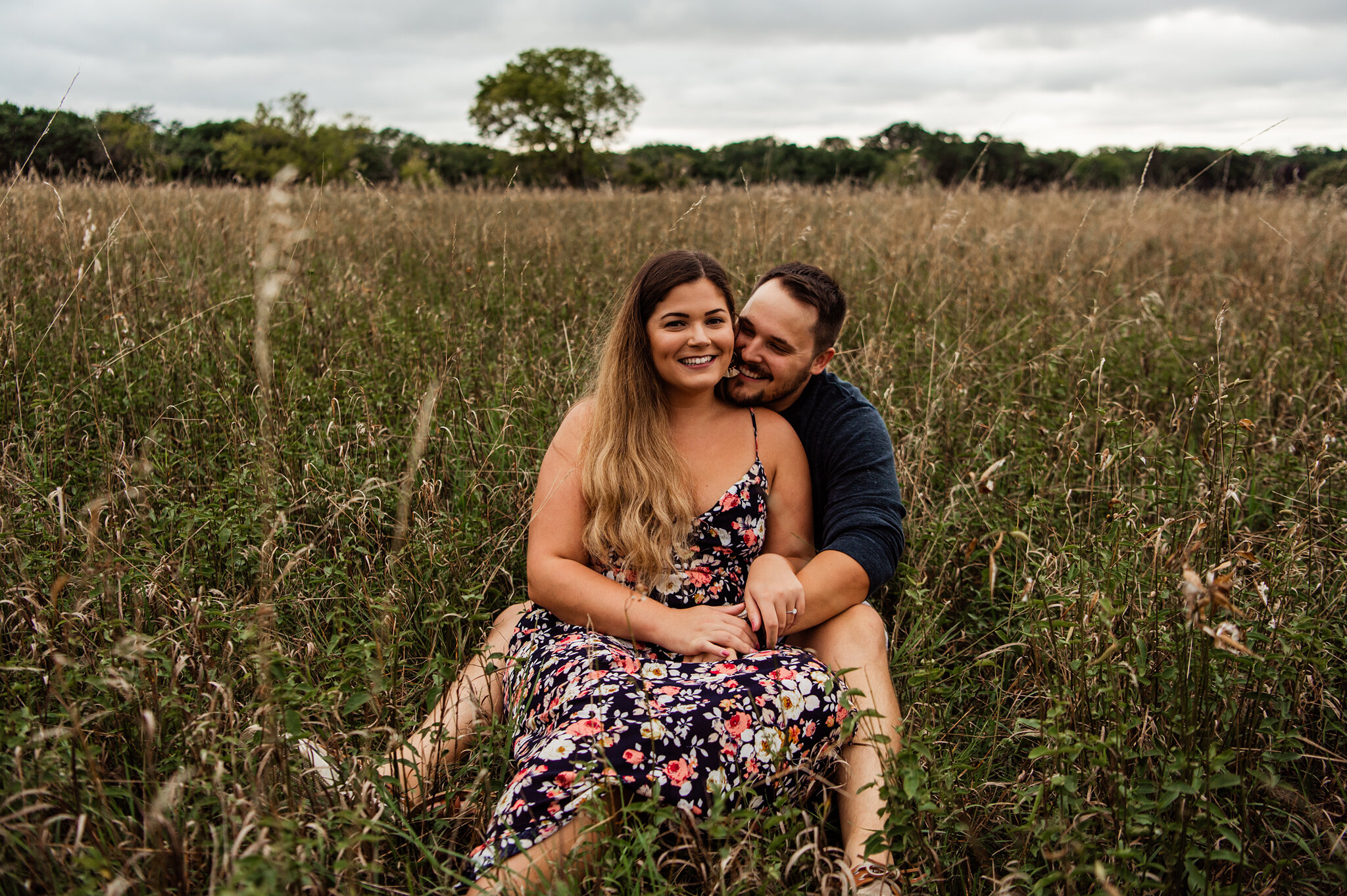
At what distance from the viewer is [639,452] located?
87.1 inches

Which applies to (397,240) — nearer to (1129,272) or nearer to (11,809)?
(11,809)

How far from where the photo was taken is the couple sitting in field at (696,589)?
1640 millimetres

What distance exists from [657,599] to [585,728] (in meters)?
0.58

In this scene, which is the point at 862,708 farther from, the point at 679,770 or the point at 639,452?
the point at 639,452

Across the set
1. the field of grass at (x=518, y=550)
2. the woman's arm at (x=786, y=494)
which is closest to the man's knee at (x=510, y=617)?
the field of grass at (x=518, y=550)

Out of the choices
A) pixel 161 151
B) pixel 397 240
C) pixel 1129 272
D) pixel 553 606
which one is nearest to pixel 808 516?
pixel 553 606

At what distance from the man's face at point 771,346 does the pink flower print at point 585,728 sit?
1068 mm

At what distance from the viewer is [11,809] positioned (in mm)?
1419

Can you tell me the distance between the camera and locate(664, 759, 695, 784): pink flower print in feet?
5.38

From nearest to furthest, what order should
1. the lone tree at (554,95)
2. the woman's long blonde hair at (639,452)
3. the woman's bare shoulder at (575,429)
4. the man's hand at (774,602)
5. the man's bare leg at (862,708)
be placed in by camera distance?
the man's bare leg at (862,708), the man's hand at (774,602), the woman's long blonde hair at (639,452), the woman's bare shoulder at (575,429), the lone tree at (554,95)

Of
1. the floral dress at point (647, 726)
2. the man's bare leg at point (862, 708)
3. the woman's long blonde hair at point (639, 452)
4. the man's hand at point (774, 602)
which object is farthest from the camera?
the woman's long blonde hair at point (639, 452)

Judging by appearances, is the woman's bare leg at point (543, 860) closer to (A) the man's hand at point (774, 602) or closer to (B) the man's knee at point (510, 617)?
(A) the man's hand at point (774, 602)

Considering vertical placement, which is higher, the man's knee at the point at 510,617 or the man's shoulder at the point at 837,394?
the man's shoulder at the point at 837,394

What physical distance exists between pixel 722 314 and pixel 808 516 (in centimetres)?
65
